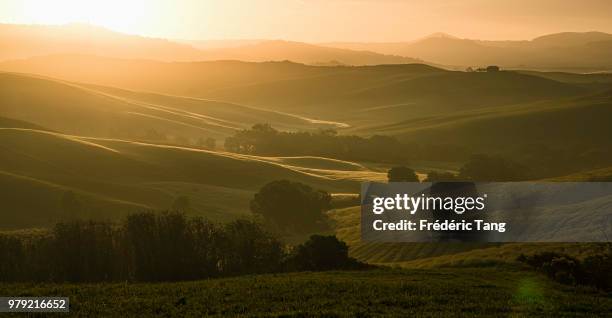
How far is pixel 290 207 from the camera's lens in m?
87.9

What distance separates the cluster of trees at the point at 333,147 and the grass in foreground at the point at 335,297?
121 meters

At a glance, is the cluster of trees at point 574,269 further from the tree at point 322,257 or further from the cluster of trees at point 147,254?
the cluster of trees at point 147,254

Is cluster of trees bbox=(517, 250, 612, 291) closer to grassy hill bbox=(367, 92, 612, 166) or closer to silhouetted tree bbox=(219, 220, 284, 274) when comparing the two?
silhouetted tree bbox=(219, 220, 284, 274)

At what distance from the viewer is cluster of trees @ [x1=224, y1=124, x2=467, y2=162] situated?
15900 cm

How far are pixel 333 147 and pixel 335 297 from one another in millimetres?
133758

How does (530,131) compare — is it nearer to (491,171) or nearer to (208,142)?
(491,171)

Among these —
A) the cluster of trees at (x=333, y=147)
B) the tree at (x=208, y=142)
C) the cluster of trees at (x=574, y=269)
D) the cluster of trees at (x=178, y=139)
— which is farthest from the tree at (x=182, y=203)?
the cluster of trees at (x=178, y=139)

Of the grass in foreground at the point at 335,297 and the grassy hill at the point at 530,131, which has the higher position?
the grassy hill at the point at 530,131

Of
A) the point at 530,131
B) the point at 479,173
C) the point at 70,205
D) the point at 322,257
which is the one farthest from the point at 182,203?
the point at 530,131

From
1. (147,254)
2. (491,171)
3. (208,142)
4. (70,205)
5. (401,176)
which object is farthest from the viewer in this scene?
(208,142)

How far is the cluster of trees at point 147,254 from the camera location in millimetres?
41688

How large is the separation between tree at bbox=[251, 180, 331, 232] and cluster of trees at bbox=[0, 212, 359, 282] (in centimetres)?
3855

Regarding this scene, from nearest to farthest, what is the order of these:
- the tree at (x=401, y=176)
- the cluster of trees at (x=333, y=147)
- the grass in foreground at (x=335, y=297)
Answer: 1. the grass in foreground at (x=335, y=297)
2. the tree at (x=401, y=176)
3. the cluster of trees at (x=333, y=147)

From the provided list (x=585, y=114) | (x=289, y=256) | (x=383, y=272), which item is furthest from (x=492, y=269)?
(x=585, y=114)
